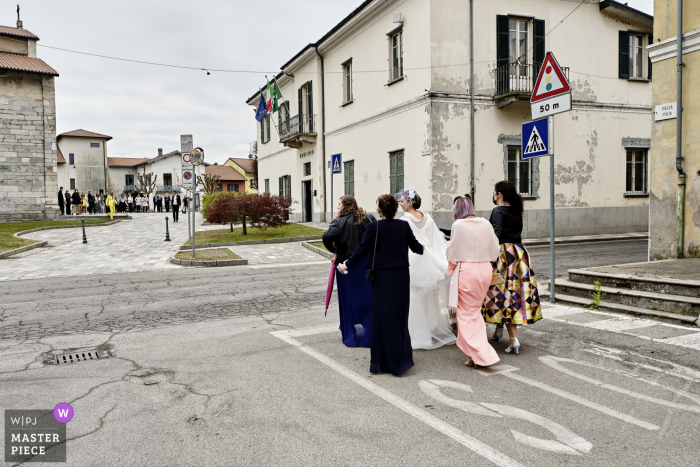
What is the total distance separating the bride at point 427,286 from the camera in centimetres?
562

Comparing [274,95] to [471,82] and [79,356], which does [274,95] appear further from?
[79,356]

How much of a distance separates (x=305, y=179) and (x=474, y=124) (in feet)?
39.9

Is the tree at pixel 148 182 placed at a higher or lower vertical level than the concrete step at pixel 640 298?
higher

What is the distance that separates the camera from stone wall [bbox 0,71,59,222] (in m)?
31.4

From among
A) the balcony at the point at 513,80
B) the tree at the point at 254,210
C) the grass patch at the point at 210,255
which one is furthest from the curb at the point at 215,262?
the balcony at the point at 513,80

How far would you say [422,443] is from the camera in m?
3.34

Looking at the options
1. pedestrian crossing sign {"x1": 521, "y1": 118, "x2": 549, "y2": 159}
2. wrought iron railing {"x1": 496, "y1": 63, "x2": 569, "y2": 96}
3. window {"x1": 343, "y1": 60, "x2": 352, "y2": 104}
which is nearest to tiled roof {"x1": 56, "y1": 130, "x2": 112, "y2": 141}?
window {"x1": 343, "y1": 60, "x2": 352, "y2": 104}

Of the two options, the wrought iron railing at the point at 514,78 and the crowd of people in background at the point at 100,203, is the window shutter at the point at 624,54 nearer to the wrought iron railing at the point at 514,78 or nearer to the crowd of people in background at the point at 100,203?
the wrought iron railing at the point at 514,78

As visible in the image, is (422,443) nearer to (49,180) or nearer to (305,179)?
(305,179)

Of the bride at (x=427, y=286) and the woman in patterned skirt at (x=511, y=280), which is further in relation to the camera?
the bride at (x=427, y=286)

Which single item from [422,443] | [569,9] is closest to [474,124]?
[569,9]

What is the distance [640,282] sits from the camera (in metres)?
7.45

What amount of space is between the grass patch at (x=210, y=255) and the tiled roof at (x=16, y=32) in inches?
1048

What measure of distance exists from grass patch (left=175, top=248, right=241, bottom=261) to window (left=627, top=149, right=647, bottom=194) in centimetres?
1532
